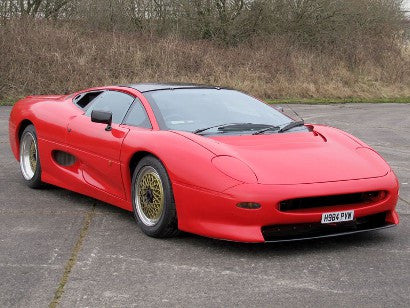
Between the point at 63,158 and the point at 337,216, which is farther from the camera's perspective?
the point at 63,158

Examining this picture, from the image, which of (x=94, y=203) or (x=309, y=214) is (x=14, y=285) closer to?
(x=309, y=214)

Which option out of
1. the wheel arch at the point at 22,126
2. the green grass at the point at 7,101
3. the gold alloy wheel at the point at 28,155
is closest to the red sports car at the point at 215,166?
the gold alloy wheel at the point at 28,155

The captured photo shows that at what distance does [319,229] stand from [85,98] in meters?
3.08

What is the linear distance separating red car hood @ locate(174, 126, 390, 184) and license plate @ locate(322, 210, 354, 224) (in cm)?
24

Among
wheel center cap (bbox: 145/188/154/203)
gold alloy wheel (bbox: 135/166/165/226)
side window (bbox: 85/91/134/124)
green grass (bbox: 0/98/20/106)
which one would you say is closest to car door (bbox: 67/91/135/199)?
side window (bbox: 85/91/134/124)

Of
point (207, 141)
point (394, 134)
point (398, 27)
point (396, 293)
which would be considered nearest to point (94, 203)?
point (207, 141)

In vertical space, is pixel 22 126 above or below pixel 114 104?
below

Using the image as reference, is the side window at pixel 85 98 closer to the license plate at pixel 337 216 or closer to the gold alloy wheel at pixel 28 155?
the gold alloy wheel at pixel 28 155

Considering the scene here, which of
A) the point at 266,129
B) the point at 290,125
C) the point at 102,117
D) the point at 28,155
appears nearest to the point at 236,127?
the point at 266,129

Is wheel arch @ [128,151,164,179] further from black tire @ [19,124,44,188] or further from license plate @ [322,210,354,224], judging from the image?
black tire @ [19,124,44,188]

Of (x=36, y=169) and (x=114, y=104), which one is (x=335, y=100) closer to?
(x=36, y=169)

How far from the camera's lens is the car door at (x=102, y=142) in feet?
19.9

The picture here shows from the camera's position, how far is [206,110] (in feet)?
20.4

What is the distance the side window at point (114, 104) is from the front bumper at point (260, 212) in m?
1.39
